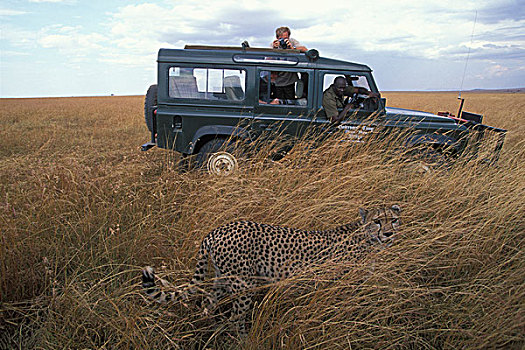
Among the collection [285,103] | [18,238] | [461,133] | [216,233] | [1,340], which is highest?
[285,103]

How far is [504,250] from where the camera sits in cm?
299

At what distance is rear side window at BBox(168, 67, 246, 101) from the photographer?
16.7 ft

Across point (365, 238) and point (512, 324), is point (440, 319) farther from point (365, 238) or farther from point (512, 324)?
point (365, 238)

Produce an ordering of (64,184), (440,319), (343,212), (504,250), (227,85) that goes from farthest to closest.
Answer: (227,85) < (64,184) < (343,212) < (504,250) < (440,319)

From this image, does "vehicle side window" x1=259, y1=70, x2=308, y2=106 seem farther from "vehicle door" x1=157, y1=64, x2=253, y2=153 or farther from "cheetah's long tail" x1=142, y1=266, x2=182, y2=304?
"cheetah's long tail" x1=142, y1=266, x2=182, y2=304

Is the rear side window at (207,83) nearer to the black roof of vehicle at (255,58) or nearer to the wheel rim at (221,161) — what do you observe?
the black roof of vehicle at (255,58)

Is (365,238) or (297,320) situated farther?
(365,238)

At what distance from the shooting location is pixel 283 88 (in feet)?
17.1

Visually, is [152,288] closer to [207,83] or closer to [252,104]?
[252,104]

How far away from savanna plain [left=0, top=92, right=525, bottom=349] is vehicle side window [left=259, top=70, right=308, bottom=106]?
90cm

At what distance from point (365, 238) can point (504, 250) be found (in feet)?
4.38

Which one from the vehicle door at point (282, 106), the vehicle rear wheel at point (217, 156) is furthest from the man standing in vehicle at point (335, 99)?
the vehicle rear wheel at point (217, 156)

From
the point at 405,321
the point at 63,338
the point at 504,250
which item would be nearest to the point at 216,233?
the point at 63,338

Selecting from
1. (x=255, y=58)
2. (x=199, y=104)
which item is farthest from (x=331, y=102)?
(x=199, y=104)
